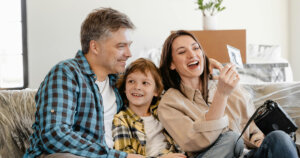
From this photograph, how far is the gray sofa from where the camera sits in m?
1.37

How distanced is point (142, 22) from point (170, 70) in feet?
7.69

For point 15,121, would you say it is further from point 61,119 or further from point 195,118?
point 195,118

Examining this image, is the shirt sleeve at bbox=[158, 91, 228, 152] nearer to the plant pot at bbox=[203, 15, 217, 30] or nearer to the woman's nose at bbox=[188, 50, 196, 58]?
the woman's nose at bbox=[188, 50, 196, 58]

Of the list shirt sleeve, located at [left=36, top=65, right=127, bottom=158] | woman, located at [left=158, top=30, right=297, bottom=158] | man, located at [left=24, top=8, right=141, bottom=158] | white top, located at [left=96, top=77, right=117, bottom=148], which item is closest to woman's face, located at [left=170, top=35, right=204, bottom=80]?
woman, located at [left=158, top=30, right=297, bottom=158]

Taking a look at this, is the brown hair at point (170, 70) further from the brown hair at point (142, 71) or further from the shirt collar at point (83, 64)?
the shirt collar at point (83, 64)

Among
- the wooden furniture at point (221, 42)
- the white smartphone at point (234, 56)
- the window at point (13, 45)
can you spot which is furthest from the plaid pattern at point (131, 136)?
the window at point (13, 45)

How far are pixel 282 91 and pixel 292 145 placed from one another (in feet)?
2.21

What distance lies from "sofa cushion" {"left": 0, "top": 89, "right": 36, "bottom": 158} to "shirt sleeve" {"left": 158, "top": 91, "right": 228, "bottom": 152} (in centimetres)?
63

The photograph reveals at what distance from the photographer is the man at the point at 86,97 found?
1115mm

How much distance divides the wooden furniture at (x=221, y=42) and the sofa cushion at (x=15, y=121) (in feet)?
4.42

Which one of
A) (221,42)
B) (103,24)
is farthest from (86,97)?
(221,42)

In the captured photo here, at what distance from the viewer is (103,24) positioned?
136cm

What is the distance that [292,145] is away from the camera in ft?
3.45

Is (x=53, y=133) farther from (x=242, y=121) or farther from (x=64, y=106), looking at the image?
(x=242, y=121)
